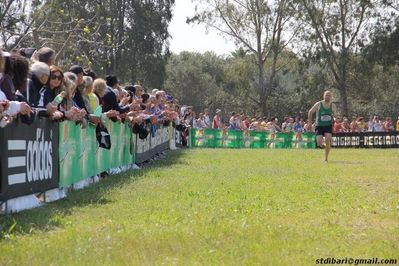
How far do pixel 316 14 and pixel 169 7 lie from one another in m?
11.4

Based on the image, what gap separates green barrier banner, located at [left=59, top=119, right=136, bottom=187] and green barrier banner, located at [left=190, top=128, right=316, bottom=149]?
22.3m

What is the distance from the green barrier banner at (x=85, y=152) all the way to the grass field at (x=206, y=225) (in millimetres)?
341

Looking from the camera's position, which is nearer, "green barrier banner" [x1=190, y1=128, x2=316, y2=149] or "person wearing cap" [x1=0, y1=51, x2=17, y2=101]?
"person wearing cap" [x1=0, y1=51, x2=17, y2=101]

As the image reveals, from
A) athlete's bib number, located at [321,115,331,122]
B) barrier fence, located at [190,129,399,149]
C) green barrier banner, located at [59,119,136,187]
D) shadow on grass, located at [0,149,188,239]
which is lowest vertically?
barrier fence, located at [190,129,399,149]

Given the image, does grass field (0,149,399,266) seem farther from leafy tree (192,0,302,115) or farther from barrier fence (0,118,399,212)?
leafy tree (192,0,302,115)

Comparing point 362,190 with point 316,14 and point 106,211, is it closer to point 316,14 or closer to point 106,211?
point 106,211

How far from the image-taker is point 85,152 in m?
11.8

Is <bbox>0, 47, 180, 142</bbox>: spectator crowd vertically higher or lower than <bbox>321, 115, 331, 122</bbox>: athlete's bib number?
higher

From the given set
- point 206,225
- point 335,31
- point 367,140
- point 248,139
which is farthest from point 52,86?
point 335,31

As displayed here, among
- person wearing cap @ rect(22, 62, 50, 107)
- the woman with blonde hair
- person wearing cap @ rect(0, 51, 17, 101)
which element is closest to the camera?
person wearing cap @ rect(0, 51, 17, 101)

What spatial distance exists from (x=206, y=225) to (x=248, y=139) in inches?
1289

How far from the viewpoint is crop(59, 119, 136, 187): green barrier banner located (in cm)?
1029

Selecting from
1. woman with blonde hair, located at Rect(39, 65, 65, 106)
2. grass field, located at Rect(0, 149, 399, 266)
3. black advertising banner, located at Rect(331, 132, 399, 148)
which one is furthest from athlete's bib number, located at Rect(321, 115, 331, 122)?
black advertising banner, located at Rect(331, 132, 399, 148)

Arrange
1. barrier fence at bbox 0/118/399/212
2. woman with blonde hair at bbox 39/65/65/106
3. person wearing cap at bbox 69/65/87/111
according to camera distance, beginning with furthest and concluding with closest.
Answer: person wearing cap at bbox 69/65/87/111, woman with blonde hair at bbox 39/65/65/106, barrier fence at bbox 0/118/399/212
